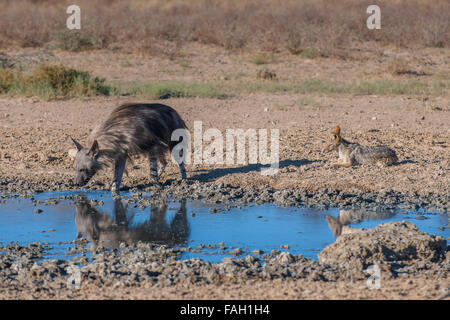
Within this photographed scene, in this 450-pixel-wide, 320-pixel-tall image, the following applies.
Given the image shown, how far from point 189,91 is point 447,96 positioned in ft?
16.9

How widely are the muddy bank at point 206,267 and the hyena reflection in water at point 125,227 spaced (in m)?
0.47

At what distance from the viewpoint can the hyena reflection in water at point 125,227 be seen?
755 cm

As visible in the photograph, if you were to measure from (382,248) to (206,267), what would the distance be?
1560 millimetres

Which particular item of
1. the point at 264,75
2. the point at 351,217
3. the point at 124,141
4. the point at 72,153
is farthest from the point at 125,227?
the point at 264,75

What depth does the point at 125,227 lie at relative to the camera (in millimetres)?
8047

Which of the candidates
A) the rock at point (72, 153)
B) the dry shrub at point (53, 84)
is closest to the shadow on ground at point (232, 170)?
the rock at point (72, 153)

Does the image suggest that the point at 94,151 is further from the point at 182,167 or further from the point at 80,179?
the point at 182,167

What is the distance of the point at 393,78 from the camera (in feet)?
58.7

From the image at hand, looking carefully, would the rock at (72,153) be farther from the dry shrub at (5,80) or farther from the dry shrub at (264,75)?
the dry shrub at (264,75)

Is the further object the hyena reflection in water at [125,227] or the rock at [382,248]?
the hyena reflection in water at [125,227]

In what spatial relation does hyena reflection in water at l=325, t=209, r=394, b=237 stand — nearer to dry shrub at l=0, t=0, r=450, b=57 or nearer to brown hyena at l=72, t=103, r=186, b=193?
brown hyena at l=72, t=103, r=186, b=193

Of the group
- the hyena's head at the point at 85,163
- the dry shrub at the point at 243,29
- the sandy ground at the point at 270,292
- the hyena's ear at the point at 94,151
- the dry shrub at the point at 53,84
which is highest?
the dry shrub at the point at 243,29

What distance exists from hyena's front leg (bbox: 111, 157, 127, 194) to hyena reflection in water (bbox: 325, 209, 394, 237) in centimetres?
260
